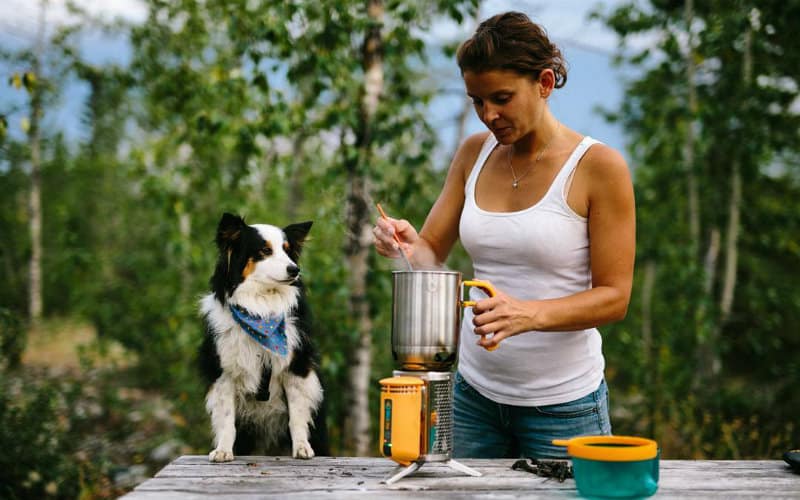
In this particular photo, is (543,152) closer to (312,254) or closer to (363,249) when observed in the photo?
(363,249)

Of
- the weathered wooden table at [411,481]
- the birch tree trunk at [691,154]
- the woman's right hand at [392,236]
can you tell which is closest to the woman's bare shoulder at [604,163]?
the woman's right hand at [392,236]

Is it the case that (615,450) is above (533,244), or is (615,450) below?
below

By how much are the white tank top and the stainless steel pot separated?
39cm

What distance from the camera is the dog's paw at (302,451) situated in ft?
7.04

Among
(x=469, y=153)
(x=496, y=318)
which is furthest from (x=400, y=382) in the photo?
(x=469, y=153)

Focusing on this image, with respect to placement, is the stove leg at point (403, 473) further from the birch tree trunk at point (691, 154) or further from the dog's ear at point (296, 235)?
the birch tree trunk at point (691, 154)

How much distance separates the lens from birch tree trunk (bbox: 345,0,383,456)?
4531 mm

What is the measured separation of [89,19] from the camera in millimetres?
8773

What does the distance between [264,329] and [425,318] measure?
0.70m

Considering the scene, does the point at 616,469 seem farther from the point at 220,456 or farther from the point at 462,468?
the point at 220,456

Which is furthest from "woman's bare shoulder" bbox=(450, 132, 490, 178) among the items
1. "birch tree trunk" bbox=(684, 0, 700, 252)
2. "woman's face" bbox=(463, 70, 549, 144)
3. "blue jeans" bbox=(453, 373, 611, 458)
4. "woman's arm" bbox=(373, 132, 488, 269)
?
"birch tree trunk" bbox=(684, 0, 700, 252)

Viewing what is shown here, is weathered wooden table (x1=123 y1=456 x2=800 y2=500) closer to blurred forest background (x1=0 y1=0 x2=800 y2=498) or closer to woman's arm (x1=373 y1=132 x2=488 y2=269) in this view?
woman's arm (x1=373 y1=132 x2=488 y2=269)

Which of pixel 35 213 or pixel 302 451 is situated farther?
pixel 35 213

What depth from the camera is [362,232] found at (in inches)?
185
